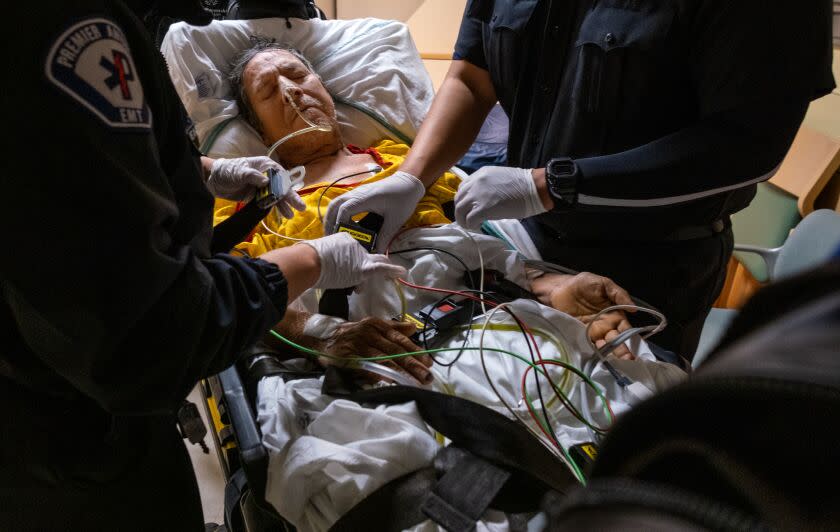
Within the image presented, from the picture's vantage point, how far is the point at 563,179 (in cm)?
128

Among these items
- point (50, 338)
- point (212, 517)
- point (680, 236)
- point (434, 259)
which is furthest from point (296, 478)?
point (212, 517)

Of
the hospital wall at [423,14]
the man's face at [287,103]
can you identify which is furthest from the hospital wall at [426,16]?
the man's face at [287,103]

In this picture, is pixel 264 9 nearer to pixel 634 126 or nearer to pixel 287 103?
pixel 287 103

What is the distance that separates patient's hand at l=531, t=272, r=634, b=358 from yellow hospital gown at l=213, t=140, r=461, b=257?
482mm

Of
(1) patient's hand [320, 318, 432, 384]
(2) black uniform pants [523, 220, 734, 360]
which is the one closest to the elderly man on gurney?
(1) patient's hand [320, 318, 432, 384]

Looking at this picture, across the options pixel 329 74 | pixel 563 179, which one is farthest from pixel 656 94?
pixel 329 74

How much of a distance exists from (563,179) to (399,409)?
25.8 inches

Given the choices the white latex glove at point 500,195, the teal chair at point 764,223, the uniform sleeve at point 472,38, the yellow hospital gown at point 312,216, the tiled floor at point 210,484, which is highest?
the uniform sleeve at point 472,38

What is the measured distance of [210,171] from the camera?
4.77 feet

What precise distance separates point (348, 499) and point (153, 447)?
A: 14.2 inches

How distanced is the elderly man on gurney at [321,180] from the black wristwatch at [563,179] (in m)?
0.23

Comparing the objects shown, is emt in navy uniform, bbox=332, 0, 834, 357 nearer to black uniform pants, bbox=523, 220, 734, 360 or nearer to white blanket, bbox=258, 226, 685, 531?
black uniform pants, bbox=523, 220, 734, 360

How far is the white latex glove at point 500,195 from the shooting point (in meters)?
1.35

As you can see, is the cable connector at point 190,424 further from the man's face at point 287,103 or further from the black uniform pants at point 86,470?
the man's face at point 287,103
